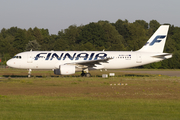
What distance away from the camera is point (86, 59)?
36.2 meters

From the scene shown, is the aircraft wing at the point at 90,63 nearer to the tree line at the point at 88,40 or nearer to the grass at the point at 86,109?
the grass at the point at 86,109

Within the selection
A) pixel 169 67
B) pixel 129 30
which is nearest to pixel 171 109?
pixel 169 67

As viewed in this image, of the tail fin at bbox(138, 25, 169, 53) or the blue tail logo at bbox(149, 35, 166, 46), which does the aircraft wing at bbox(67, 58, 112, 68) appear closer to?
the tail fin at bbox(138, 25, 169, 53)

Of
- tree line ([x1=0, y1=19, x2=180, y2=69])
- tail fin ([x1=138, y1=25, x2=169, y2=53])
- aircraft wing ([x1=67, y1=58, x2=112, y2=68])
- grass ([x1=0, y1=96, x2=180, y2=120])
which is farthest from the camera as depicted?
tree line ([x1=0, y1=19, x2=180, y2=69])

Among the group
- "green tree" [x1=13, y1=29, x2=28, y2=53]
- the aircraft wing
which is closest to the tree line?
"green tree" [x1=13, y1=29, x2=28, y2=53]

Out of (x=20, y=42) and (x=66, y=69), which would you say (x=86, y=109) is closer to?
(x=66, y=69)

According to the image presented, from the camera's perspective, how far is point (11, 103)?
15398mm

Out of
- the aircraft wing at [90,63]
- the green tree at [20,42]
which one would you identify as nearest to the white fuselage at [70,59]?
the aircraft wing at [90,63]

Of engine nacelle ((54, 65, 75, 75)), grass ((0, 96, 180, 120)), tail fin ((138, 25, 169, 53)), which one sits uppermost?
tail fin ((138, 25, 169, 53))

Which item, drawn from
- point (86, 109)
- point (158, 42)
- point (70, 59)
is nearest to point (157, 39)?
point (158, 42)

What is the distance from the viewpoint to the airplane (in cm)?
3544

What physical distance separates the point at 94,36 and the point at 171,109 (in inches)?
4005

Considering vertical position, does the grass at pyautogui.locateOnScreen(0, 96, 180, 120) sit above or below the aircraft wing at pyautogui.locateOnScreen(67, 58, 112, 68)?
below

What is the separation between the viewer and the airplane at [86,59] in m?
35.4
